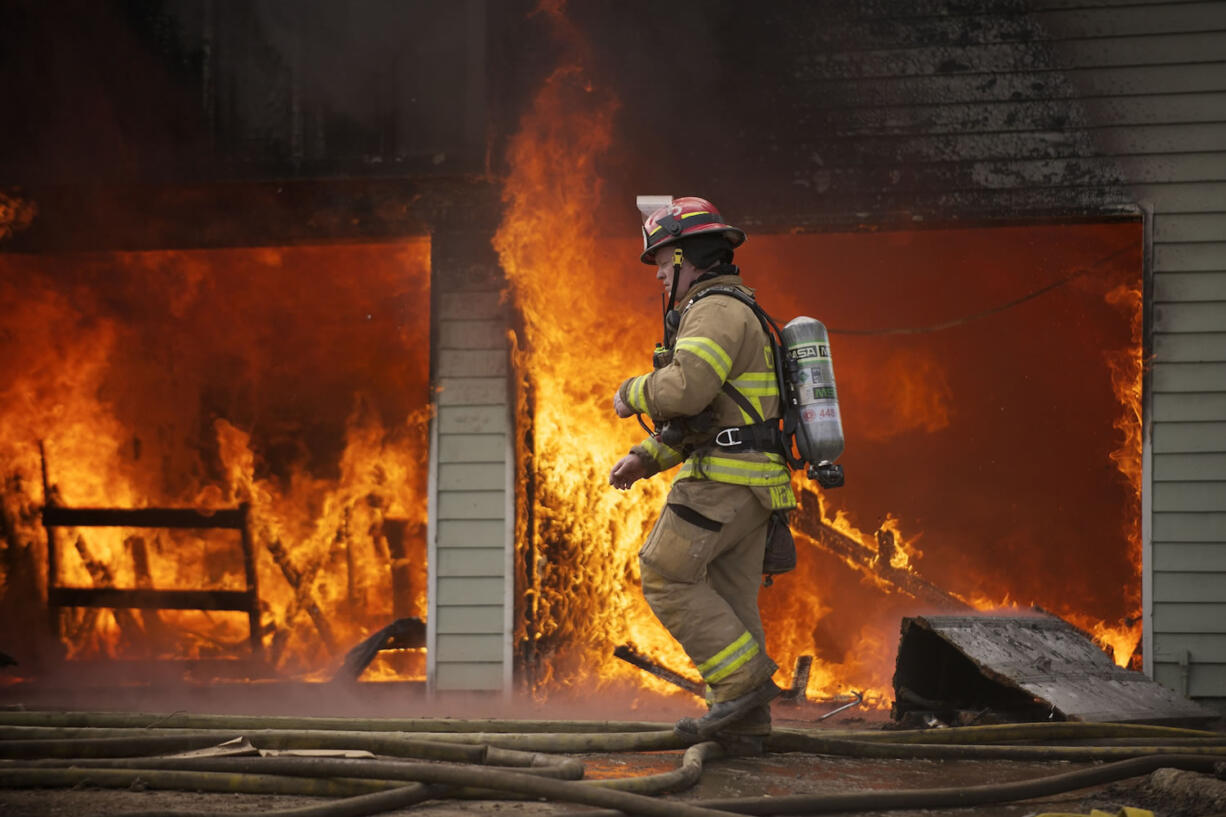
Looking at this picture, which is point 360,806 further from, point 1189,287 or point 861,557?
point 861,557

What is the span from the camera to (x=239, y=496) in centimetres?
986

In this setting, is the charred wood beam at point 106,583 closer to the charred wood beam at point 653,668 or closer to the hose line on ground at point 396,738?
the charred wood beam at point 653,668

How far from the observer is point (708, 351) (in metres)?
4.15

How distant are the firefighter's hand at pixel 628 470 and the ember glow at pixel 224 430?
5.08 m

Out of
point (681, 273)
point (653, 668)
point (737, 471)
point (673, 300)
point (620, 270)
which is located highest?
point (620, 270)

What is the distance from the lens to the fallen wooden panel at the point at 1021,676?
5.25 m

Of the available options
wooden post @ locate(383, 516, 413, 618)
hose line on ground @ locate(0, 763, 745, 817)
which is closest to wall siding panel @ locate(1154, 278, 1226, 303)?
hose line on ground @ locate(0, 763, 745, 817)

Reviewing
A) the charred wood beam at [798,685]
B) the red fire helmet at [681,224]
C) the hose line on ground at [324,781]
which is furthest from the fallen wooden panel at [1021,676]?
the hose line on ground at [324,781]

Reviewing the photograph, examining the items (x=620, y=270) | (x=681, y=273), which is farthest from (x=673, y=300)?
(x=620, y=270)

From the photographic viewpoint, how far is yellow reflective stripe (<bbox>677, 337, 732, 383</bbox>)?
13.6 feet

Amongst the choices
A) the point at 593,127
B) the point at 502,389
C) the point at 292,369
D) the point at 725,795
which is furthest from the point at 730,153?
the point at 292,369

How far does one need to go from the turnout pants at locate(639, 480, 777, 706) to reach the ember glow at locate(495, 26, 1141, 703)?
126 inches

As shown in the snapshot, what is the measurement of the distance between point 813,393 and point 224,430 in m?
7.38

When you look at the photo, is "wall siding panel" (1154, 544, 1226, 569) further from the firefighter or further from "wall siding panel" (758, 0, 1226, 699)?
the firefighter
